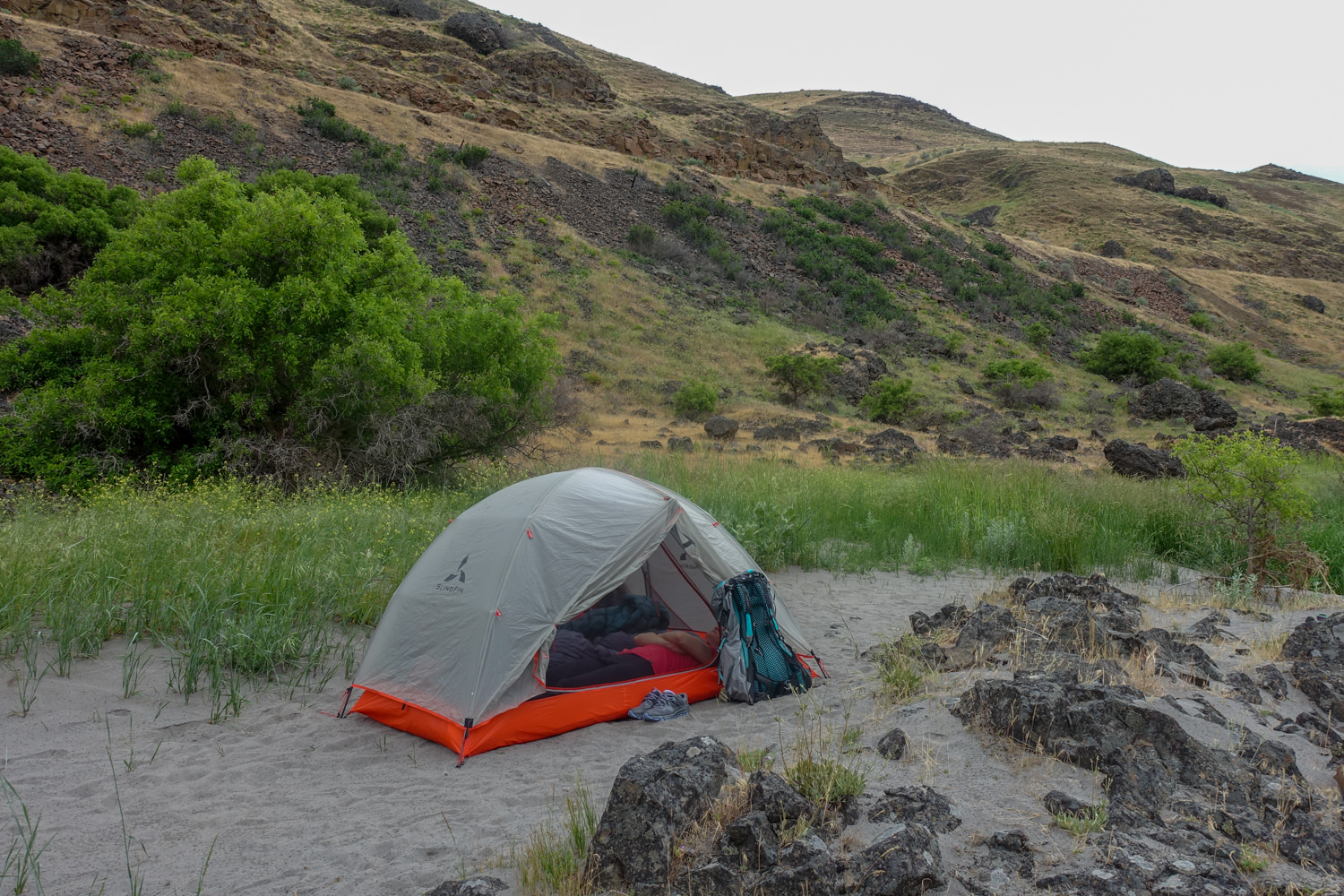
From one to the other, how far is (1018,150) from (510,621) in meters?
89.4

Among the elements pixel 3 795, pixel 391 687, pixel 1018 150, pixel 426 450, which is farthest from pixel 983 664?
pixel 1018 150

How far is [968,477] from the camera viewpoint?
1112cm

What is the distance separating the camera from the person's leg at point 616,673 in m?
5.03

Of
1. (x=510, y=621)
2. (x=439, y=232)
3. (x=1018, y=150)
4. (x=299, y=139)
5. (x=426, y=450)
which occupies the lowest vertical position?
(x=426, y=450)

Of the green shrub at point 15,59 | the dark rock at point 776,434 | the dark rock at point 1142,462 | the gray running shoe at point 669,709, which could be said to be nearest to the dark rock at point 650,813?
the gray running shoe at point 669,709

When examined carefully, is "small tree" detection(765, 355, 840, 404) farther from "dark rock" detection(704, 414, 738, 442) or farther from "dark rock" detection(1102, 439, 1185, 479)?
"dark rock" detection(1102, 439, 1185, 479)

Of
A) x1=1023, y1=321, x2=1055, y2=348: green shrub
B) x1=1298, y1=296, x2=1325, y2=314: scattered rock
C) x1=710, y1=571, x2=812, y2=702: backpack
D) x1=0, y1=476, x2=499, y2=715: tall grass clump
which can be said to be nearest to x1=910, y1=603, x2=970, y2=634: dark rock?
x1=710, y1=571, x2=812, y2=702: backpack

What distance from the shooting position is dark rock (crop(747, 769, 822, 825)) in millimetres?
3117

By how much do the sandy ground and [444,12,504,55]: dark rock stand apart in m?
54.4

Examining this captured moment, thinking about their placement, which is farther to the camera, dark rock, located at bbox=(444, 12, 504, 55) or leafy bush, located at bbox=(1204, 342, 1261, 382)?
dark rock, located at bbox=(444, 12, 504, 55)

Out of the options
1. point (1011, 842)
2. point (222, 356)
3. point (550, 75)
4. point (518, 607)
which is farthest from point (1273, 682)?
point (550, 75)

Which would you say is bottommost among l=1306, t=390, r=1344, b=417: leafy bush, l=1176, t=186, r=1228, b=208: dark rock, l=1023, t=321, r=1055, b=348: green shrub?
l=1306, t=390, r=1344, b=417: leafy bush

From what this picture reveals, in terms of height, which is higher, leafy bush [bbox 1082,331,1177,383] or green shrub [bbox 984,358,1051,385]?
leafy bush [bbox 1082,331,1177,383]

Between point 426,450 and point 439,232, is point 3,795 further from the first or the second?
point 439,232
